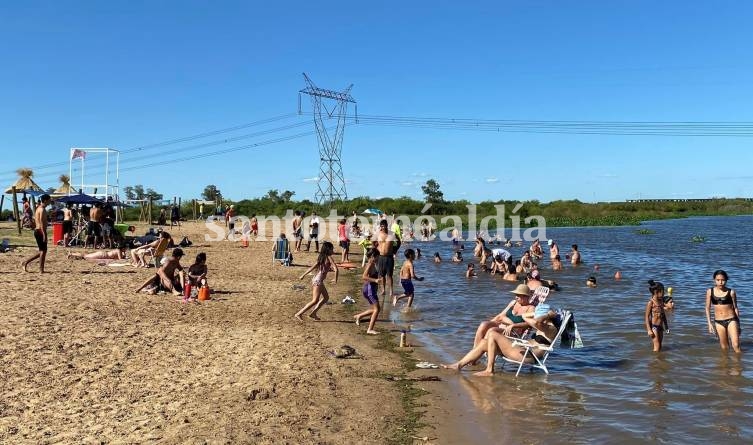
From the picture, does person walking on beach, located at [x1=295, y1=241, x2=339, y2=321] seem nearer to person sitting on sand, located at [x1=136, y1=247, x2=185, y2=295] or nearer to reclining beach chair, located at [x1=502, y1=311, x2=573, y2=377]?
person sitting on sand, located at [x1=136, y1=247, x2=185, y2=295]

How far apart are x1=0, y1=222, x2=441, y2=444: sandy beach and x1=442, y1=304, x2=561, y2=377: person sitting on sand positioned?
116 cm

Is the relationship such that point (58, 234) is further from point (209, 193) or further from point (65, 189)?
point (209, 193)

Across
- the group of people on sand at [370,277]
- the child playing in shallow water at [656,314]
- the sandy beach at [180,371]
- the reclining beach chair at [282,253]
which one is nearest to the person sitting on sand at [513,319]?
the sandy beach at [180,371]

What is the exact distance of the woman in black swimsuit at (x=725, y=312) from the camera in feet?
29.7

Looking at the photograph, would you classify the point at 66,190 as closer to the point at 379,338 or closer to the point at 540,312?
the point at 379,338

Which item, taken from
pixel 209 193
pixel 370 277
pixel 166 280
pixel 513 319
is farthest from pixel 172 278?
pixel 209 193

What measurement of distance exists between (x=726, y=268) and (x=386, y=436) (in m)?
23.7

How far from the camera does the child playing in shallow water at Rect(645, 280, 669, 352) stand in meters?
9.09

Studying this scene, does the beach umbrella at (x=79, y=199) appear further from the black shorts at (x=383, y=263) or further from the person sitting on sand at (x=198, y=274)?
the black shorts at (x=383, y=263)

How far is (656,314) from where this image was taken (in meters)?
9.22

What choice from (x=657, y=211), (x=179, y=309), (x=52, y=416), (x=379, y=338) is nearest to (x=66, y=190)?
(x=179, y=309)

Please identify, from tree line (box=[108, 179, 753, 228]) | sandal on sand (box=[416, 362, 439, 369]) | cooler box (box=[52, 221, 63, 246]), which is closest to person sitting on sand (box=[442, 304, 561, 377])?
sandal on sand (box=[416, 362, 439, 369])

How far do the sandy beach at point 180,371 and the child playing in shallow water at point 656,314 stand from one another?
4259mm

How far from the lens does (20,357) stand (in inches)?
283
